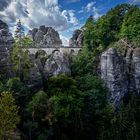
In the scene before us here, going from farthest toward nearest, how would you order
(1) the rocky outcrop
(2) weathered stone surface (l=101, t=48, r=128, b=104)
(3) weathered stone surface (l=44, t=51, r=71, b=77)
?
(2) weathered stone surface (l=101, t=48, r=128, b=104) → (3) weathered stone surface (l=44, t=51, r=71, b=77) → (1) the rocky outcrop

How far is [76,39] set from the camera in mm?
61375

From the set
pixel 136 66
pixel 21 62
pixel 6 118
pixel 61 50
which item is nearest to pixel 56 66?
pixel 21 62

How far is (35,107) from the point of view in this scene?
3644 cm

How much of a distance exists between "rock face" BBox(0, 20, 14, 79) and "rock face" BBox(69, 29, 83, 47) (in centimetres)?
1449

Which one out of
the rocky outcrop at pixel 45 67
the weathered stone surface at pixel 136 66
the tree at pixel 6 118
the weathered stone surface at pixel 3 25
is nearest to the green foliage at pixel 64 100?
the rocky outcrop at pixel 45 67

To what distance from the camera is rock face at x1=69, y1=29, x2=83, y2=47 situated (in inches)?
2311

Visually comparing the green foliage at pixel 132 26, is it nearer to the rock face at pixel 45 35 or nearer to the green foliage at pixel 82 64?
the green foliage at pixel 82 64

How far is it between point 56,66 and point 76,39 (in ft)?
57.4

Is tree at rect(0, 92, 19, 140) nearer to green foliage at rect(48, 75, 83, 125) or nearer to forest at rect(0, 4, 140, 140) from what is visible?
forest at rect(0, 4, 140, 140)

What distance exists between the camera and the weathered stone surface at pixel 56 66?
44.5 metres

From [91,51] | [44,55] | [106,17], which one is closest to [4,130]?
[44,55]

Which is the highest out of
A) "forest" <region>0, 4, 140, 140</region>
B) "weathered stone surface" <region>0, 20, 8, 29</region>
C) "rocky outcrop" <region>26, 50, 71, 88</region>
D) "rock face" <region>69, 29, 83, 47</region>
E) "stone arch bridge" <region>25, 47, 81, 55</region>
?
"weathered stone surface" <region>0, 20, 8, 29</region>

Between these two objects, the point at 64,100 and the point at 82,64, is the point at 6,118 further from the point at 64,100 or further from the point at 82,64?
the point at 82,64

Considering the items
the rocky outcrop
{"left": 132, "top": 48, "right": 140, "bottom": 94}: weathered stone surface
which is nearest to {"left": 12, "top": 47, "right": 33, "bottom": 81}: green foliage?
the rocky outcrop
